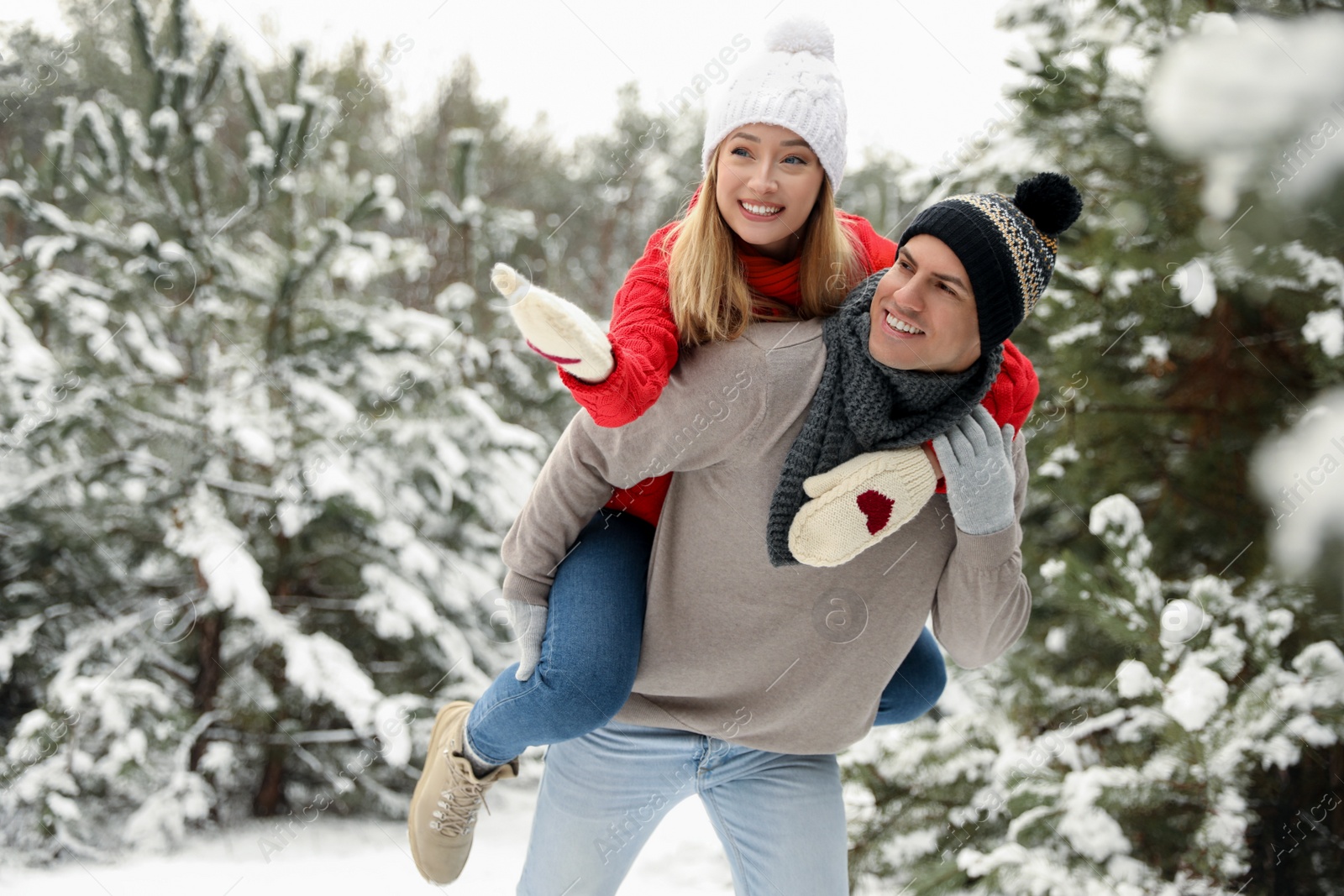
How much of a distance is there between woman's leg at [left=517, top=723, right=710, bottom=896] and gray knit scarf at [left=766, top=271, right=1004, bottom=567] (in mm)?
365

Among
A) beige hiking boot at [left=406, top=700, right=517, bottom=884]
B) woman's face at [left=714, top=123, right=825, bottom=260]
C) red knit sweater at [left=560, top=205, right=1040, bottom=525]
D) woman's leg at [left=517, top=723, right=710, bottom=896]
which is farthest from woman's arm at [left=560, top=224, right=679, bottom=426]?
beige hiking boot at [left=406, top=700, right=517, bottom=884]

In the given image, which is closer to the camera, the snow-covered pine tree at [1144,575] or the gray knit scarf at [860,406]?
the gray knit scarf at [860,406]

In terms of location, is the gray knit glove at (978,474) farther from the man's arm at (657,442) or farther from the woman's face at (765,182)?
the woman's face at (765,182)

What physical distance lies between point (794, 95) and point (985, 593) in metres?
0.71

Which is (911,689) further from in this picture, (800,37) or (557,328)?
(800,37)

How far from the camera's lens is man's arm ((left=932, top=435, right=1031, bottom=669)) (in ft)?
3.77

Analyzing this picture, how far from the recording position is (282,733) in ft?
11.1

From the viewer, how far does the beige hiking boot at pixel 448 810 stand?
1429 millimetres

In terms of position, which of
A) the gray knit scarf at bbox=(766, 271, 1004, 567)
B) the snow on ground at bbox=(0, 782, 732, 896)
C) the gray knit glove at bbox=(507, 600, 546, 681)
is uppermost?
the gray knit scarf at bbox=(766, 271, 1004, 567)

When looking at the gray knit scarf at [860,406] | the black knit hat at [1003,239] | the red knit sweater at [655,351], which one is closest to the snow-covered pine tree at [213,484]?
the red knit sweater at [655,351]

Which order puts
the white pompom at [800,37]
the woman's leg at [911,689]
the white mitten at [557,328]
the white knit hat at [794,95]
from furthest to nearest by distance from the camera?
the woman's leg at [911,689]
the white pompom at [800,37]
the white knit hat at [794,95]
the white mitten at [557,328]

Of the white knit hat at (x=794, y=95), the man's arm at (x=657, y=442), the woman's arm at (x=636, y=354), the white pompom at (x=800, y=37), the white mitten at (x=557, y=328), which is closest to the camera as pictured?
the white mitten at (x=557, y=328)

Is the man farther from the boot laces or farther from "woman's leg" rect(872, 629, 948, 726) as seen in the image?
"woman's leg" rect(872, 629, 948, 726)

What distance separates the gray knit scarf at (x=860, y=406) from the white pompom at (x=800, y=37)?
0.41 metres
